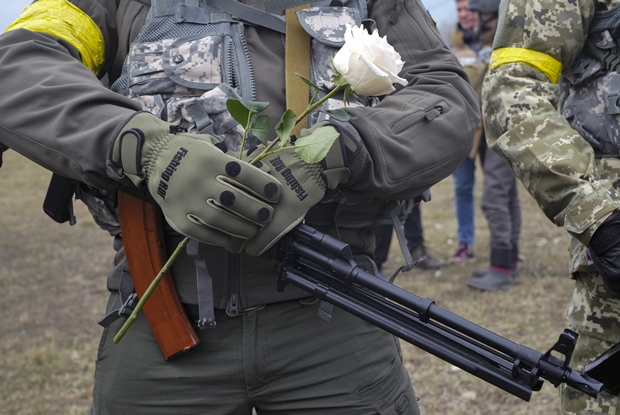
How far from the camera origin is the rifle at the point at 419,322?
137 cm

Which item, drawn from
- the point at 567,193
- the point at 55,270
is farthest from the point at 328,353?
the point at 55,270

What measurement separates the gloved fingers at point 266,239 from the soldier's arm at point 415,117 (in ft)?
0.73

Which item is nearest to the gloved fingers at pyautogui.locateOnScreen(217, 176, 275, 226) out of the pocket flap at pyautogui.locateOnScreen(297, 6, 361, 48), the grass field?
the pocket flap at pyautogui.locateOnScreen(297, 6, 361, 48)

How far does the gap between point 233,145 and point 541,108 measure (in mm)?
830

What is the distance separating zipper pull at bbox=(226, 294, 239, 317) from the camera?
165 cm

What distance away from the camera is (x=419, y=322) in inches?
58.7

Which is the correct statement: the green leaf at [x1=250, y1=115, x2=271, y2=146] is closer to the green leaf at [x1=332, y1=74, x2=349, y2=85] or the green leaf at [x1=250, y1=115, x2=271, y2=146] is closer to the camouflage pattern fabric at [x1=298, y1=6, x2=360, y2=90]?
the green leaf at [x1=332, y1=74, x2=349, y2=85]

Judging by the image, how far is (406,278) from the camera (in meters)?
5.94

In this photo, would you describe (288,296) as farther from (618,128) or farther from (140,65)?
(618,128)

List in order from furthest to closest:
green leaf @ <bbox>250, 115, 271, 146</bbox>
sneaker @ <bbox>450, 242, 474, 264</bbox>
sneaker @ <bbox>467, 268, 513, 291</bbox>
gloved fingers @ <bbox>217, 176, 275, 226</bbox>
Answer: sneaker @ <bbox>450, 242, 474, 264</bbox> → sneaker @ <bbox>467, 268, 513, 291</bbox> → green leaf @ <bbox>250, 115, 271, 146</bbox> → gloved fingers @ <bbox>217, 176, 275, 226</bbox>

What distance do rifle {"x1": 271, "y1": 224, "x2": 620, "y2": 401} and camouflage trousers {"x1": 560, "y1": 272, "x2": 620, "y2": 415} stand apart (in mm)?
529

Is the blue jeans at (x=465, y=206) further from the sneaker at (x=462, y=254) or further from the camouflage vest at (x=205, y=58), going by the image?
the camouflage vest at (x=205, y=58)

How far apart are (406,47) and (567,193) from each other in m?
0.54

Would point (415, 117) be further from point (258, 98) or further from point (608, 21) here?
point (608, 21)
